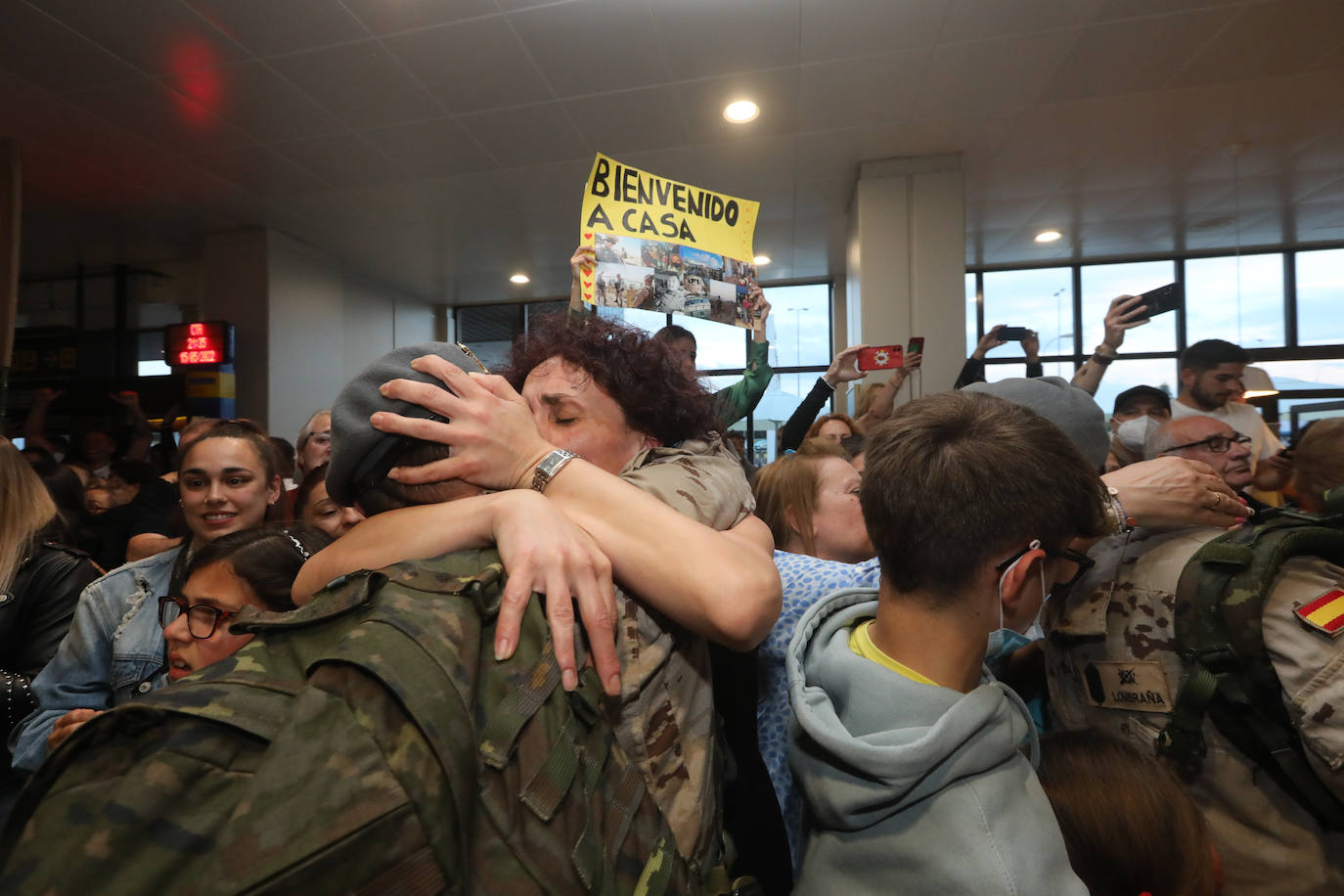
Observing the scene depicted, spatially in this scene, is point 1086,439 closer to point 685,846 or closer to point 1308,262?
point 685,846

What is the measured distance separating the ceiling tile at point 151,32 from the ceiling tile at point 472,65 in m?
0.88

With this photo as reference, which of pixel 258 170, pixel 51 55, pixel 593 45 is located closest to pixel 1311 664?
pixel 593 45

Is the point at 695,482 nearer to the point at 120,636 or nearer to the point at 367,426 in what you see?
the point at 367,426

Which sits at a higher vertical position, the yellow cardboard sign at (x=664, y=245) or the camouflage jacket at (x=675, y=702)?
the yellow cardboard sign at (x=664, y=245)

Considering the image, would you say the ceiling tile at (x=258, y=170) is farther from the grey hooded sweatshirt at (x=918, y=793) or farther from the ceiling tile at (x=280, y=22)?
the grey hooded sweatshirt at (x=918, y=793)

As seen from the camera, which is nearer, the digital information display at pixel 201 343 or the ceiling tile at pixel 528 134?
the ceiling tile at pixel 528 134

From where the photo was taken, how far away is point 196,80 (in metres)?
3.70

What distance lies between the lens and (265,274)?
19.6 ft

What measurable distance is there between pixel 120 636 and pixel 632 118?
3.79 meters

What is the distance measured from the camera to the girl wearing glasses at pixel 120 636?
5.04 ft

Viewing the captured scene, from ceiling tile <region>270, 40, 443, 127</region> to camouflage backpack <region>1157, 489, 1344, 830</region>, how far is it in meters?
4.06

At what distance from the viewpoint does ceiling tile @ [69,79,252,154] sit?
3840 millimetres

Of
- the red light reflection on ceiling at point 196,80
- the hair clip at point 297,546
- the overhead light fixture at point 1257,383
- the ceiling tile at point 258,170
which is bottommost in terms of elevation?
the hair clip at point 297,546

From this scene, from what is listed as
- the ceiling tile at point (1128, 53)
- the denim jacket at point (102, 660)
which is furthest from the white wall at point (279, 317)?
the ceiling tile at point (1128, 53)
